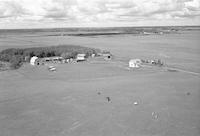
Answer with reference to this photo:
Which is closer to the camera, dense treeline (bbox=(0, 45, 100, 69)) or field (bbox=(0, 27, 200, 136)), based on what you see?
field (bbox=(0, 27, 200, 136))

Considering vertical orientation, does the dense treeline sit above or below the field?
above

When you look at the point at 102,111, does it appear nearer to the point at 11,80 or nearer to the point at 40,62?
the point at 11,80

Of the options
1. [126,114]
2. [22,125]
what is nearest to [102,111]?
[126,114]

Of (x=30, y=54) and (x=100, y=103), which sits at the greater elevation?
(x=30, y=54)

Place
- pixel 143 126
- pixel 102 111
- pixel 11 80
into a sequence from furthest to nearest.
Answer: pixel 11 80 → pixel 102 111 → pixel 143 126

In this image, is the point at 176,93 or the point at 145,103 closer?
the point at 145,103

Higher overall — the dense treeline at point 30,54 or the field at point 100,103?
the dense treeline at point 30,54

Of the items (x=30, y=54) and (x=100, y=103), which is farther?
(x=30, y=54)

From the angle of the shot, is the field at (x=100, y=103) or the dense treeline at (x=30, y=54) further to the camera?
the dense treeline at (x=30, y=54)
